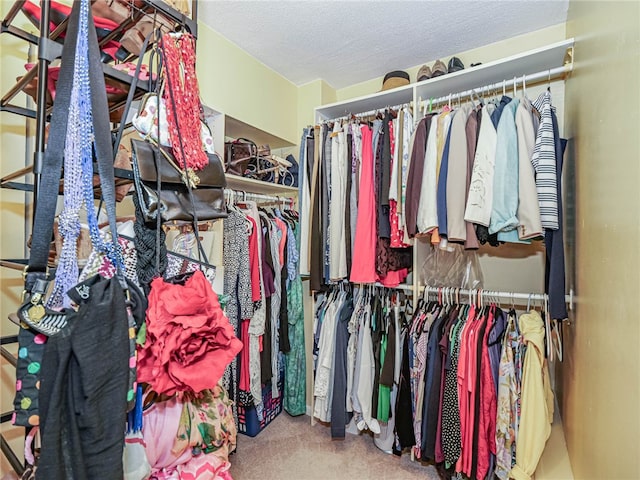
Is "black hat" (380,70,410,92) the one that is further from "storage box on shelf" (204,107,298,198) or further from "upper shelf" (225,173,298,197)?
"upper shelf" (225,173,298,197)

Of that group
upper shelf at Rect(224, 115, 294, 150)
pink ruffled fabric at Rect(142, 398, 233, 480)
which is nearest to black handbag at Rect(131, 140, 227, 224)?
pink ruffled fabric at Rect(142, 398, 233, 480)

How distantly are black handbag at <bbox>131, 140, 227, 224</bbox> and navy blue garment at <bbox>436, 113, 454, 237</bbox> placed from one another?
109cm

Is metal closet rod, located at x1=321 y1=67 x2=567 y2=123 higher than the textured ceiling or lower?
lower

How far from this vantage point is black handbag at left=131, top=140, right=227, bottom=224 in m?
0.80

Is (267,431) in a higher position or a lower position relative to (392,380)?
lower

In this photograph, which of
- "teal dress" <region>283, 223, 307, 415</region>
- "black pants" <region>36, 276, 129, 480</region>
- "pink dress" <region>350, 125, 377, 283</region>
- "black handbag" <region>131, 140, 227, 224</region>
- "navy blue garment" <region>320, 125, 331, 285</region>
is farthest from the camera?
"teal dress" <region>283, 223, 307, 415</region>

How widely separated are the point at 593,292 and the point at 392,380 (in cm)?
107

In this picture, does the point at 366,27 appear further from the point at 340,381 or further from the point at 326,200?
the point at 340,381

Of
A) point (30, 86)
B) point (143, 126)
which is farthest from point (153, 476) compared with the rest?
point (30, 86)

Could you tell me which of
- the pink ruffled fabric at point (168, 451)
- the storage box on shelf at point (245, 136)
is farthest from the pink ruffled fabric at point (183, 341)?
the storage box on shelf at point (245, 136)

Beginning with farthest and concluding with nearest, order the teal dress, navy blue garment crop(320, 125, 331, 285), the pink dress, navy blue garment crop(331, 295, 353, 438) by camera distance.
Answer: the teal dress
navy blue garment crop(320, 125, 331, 285)
navy blue garment crop(331, 295, 353, 438)
the pink dress

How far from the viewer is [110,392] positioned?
0.61 m

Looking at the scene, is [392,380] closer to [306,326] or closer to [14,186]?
[306,326]

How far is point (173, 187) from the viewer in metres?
0.88
